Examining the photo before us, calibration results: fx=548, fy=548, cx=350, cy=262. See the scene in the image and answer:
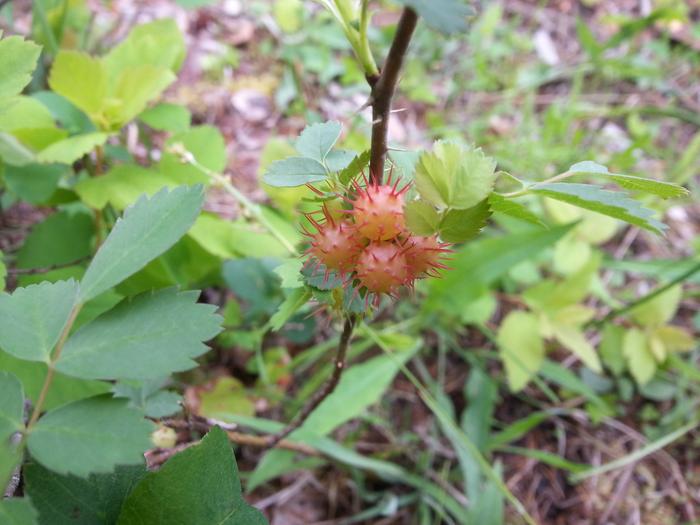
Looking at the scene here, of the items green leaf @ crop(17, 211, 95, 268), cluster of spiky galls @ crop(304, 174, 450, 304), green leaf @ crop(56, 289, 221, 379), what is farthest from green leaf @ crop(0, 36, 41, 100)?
green leaf @ crop(17, 211, 95, 268)

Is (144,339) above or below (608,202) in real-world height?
below

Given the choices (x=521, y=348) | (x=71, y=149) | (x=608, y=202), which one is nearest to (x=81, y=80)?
(x=71, y=149)

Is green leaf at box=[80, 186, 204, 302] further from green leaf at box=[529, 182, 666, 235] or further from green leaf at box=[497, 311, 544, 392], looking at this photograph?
green leaf at box=[497, 311, 544, 392]

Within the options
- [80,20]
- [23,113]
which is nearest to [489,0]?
[80,20]

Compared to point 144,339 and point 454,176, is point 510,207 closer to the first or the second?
point 454,176

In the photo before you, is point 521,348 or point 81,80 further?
point 521,348

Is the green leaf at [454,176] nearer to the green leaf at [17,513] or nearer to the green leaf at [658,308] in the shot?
the green leaf at [17,513]
